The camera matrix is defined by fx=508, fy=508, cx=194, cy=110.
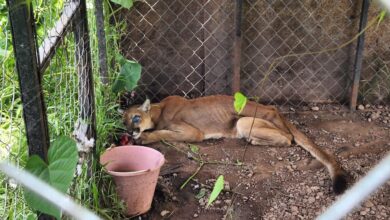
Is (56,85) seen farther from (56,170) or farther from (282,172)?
(282,172)

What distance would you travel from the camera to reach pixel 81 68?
316 centimetres

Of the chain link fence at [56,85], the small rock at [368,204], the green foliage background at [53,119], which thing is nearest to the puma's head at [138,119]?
the green foliage background at [53,119]

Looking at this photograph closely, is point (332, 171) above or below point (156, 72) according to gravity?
below

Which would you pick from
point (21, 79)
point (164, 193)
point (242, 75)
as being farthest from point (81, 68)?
point (242, 75)

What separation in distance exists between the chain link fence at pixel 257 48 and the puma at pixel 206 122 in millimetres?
387

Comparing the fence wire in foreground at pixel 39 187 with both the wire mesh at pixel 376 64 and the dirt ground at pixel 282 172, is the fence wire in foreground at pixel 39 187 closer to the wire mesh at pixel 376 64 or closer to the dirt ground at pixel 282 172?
the dirt ground at pixel 282 172

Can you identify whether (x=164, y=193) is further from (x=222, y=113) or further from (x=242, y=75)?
(x=242, y=75)

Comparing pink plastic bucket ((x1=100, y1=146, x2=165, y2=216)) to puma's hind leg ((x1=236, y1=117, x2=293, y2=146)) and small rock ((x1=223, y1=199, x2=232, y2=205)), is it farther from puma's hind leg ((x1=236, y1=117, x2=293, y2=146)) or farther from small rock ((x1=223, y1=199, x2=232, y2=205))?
puma's hind leg ((x1=236, y1=117, x2=293, y2=146))

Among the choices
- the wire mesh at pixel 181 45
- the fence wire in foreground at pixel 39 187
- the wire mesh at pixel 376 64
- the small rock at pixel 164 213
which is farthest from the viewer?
the wire mesh at pixel 376 64

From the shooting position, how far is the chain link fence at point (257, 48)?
519cm

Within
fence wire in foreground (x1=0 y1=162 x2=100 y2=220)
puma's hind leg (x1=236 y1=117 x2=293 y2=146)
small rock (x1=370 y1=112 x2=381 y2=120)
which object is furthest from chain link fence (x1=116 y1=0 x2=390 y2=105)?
fence wire in foreground (x1=0 y1=162 x2=100 y2=220)

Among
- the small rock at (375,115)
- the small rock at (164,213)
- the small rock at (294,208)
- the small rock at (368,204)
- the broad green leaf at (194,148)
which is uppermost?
the small rock at (375,115)

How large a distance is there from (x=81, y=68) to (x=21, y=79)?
1.05 m

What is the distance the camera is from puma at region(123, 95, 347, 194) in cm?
486
